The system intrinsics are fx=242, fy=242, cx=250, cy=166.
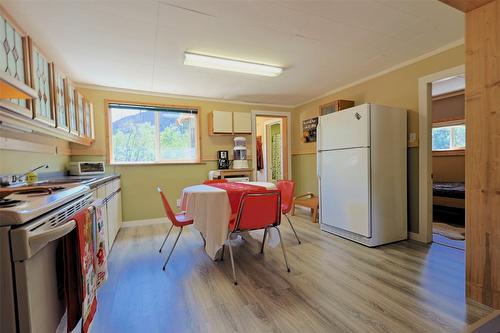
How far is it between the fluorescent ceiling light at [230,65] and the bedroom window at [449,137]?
4145 millimetres

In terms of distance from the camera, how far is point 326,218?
3498mm

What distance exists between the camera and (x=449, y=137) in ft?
16.6

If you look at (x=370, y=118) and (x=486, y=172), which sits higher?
(x=370, y=118)

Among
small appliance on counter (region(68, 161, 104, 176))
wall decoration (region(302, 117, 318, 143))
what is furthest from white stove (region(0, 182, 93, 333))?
wall decoration (region(302, 117, 318, 143))

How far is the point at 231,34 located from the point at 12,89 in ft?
5.74

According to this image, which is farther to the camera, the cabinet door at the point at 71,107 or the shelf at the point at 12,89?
the cabinet door at the point at 71,107

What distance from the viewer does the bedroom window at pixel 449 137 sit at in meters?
4.88

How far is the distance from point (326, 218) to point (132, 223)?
3.14 m

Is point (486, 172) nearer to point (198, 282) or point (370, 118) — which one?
point (370, 118)

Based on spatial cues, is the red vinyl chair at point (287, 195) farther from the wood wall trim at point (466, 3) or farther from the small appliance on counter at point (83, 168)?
the small appliance on counter at point (83, 168)

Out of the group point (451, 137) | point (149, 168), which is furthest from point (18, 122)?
point (451, 137)

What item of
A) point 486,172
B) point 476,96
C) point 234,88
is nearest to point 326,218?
point 486,172

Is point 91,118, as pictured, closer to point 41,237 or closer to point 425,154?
point 41,237

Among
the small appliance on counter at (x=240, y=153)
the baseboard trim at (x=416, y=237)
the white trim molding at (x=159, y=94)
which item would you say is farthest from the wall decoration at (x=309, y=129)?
the baseboard trim at (x=416, y=237)
